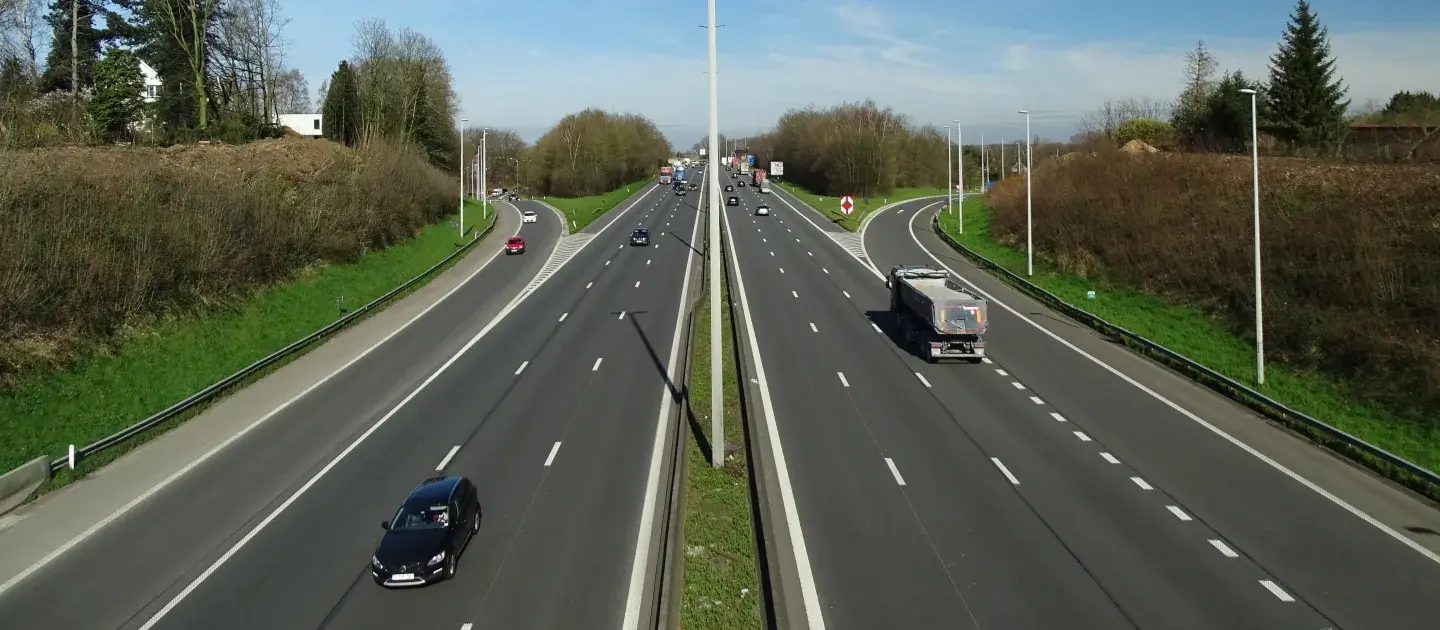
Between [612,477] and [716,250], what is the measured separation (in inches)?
219

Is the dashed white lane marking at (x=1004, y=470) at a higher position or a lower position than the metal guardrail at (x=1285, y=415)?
lower

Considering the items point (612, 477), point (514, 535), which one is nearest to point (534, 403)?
point (612, 477)

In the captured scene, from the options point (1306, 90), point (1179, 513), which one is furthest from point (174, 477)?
point (1306, 90)

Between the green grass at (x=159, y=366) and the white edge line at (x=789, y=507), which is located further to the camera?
the green grass at (x=159, y=366)

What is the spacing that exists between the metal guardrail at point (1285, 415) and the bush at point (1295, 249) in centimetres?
329

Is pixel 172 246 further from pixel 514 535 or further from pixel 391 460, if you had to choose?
pixel 514 535

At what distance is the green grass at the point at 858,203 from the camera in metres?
77.1

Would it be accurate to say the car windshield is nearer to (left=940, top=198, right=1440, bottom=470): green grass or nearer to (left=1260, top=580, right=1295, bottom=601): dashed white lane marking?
(left=1260, top=580, right=1295, bottom=601): dashed white lane marking

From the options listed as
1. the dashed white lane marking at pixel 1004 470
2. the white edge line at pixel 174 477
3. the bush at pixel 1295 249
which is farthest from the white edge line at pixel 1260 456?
the white edge line at pixel 174 477

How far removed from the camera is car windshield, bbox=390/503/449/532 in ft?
49.2

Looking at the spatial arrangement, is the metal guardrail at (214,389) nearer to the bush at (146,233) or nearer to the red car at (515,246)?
the bush at (146,233)

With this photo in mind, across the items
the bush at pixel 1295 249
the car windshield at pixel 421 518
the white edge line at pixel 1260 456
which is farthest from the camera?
the bush at pixel 1295 249

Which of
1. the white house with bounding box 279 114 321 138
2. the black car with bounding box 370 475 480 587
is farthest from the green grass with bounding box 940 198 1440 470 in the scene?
the white house with bounding box 279 114 321 138

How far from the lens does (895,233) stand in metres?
68.4
